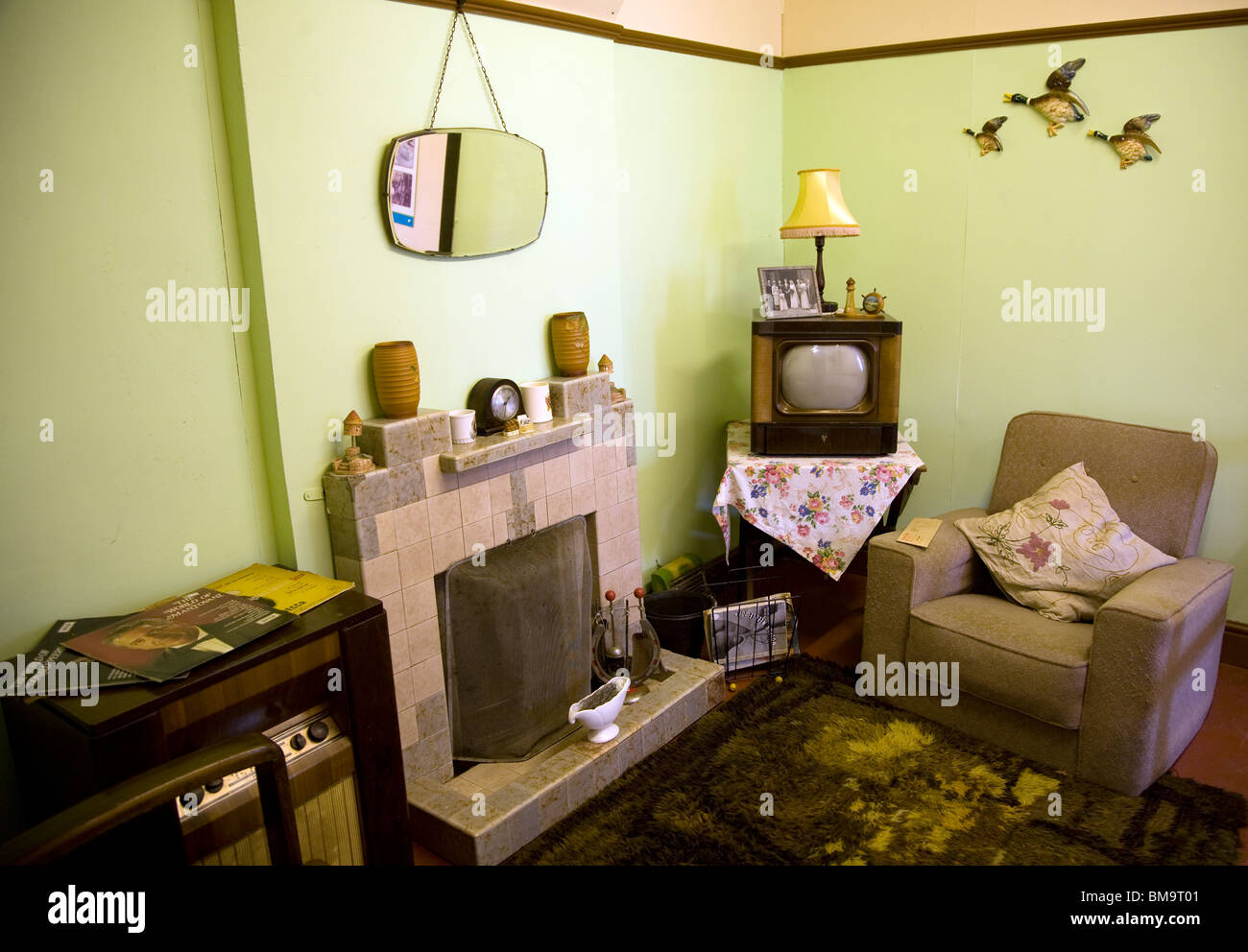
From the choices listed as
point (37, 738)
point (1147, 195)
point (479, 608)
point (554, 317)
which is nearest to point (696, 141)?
point (554, 317)

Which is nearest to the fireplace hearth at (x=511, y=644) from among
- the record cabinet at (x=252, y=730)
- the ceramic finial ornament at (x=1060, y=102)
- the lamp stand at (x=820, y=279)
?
the record cabinet at (x=252, y=730)

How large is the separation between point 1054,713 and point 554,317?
1749mm

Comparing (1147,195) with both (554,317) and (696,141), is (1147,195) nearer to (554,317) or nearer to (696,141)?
(696,141)

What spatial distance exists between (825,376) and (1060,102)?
1.24m

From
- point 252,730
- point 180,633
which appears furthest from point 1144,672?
point 180,633

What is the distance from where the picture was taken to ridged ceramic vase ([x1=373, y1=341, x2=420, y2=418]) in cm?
216

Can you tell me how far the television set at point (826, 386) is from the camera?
9.78 feet

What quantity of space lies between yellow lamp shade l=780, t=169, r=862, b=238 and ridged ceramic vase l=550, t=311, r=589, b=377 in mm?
845

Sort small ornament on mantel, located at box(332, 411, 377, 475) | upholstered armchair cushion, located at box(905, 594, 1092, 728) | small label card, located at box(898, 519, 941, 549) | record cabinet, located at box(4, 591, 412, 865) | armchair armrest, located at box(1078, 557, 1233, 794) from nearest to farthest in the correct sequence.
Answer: record cabinet, located at box(4, 591, 412, 865) < small ornament on mantel, located at box(332, 411, 377, 475) < armchair armrest, located at box(1078, 557, 1233, 794) < upholstered armchair cushion, located at box(905, 594, 1092, 728) < small label card, located at box(898, 519, 941, 549)

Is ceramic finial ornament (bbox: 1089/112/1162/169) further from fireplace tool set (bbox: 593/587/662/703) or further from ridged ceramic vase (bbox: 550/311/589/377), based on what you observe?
fireplace tool set (bbox: 593/587/662/703)

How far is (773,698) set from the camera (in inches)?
115

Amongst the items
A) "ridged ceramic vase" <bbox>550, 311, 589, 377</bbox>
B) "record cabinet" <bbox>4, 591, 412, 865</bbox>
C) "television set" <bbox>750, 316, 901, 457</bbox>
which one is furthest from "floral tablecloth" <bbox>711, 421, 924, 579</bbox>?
"record cabinet" <bbox>4, 591, 412, 865</bbox>

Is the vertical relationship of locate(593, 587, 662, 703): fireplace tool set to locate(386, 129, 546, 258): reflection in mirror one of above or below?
below

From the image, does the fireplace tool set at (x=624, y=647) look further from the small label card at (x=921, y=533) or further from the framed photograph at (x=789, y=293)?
the framed photograph at (x=789, y=293)
